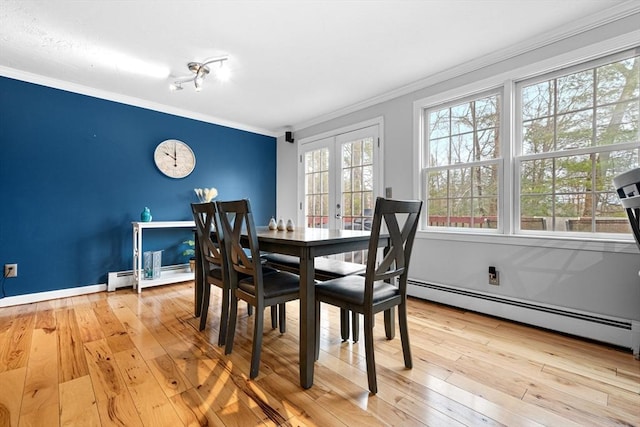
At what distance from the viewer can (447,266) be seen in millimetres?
2898

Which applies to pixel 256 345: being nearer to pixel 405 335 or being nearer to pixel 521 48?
pixel 405 335

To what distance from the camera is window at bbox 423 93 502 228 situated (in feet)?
8.89

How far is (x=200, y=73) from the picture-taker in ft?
9.19

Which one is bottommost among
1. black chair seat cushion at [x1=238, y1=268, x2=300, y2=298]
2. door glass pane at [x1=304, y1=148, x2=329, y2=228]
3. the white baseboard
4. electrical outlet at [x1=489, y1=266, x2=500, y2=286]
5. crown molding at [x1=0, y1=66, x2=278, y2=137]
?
the white baseboard

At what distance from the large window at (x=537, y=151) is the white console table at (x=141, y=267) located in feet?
9.62

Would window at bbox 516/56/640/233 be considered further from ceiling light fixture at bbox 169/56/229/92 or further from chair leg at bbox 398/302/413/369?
ceiling light fixture at bbox 169/56/229/92

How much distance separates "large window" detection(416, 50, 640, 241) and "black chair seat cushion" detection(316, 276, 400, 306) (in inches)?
60.6

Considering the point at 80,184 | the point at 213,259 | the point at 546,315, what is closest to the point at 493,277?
the point at 546,315

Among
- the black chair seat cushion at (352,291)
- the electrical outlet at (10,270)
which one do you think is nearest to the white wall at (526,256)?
the black chair seat cushion at (352,291)

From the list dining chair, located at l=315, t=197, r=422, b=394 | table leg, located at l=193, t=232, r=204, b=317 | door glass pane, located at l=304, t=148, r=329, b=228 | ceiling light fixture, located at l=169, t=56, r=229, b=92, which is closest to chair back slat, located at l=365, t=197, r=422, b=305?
dining chair, located at l=315, t=197, r=422, b=394

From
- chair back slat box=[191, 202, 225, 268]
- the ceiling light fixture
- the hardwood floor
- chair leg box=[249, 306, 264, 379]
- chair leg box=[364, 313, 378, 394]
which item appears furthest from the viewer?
the ceiling light fixture

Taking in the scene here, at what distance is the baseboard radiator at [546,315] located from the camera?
1981mm

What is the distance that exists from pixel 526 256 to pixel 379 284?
1475 millimetres

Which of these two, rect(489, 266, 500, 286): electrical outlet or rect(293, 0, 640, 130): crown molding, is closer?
rect(293, 0, 640, 130): crown molding
